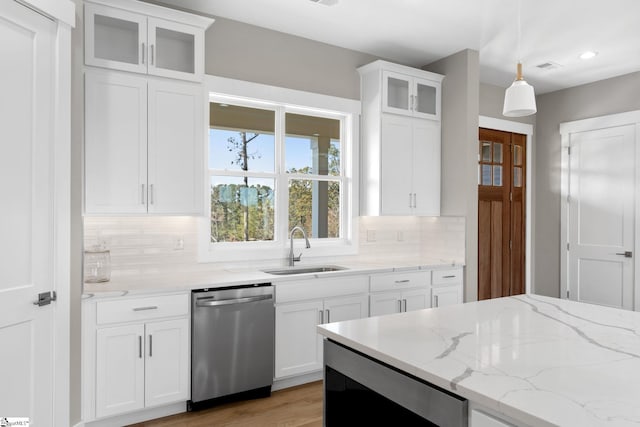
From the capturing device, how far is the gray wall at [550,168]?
17.7 feet

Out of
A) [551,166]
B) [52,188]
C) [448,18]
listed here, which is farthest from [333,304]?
[551,166]

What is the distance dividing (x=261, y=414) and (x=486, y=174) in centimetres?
377

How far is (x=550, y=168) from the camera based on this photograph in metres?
5.75

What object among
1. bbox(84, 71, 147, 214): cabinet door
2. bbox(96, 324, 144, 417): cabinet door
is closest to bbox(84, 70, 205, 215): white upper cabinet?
bbox(84, 71, 147, 214): cabinet door

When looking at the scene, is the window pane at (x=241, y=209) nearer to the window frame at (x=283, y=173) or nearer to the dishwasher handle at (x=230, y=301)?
the window frame at (x=283, y=173)

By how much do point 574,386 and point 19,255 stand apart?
233 centimetres

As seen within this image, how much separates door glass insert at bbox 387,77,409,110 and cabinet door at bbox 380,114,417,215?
15 centimetres

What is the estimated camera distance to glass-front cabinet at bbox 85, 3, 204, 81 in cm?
292

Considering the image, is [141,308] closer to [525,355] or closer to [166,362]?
[166,362]

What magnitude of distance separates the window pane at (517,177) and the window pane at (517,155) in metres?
0.08

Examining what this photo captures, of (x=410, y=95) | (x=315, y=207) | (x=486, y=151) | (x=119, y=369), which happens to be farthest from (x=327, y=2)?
(x=486, y=151)

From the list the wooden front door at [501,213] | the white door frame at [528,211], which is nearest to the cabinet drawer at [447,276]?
the wooden front door at [501,213]

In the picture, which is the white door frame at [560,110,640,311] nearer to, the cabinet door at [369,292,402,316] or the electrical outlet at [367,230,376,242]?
the electrical outlet at [367,230,376,242]

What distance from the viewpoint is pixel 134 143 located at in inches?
119
